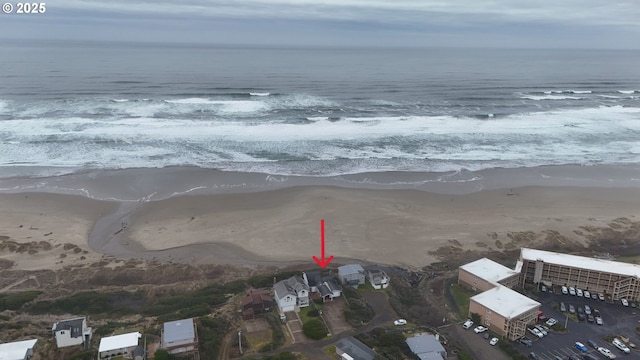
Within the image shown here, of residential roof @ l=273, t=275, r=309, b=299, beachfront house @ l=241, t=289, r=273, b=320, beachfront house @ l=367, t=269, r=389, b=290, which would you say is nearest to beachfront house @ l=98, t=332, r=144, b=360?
beachfront house @ l=241, t=289, r=273, b=320

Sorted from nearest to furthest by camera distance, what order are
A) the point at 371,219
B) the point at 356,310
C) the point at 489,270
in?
the point at 356,310 → the point at 489,270 → the point at 371,219

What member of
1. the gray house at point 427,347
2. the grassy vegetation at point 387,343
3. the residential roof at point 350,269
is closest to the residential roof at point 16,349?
the grassy vegetation at point 387,343

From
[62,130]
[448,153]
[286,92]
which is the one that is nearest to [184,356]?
[448,153]

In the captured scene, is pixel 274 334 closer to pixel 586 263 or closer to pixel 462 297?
pixel 462 297

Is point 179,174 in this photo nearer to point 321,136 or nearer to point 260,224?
point 260,224

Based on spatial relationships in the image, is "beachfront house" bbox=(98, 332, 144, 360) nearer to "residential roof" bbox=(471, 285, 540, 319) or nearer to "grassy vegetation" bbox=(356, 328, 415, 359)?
"grassy vegetation" bbox=(356, 328, 415, 359)

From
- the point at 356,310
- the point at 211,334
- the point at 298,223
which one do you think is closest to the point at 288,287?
the point at 356,310
